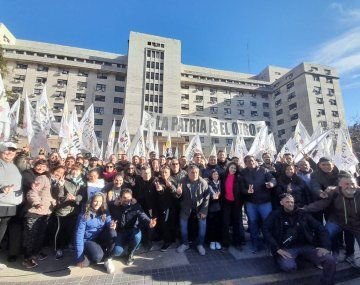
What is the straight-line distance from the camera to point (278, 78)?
196ft

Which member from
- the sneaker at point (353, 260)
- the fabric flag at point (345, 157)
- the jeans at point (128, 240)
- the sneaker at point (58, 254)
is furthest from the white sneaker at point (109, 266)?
the fabric flag at point (345, 157)

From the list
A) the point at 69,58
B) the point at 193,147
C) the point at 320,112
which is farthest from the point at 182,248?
the point at 320,112

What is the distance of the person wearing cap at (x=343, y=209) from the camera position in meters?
4.28

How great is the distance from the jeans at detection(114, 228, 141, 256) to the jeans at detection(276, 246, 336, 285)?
2801 mm

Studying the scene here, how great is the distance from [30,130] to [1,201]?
6176mm

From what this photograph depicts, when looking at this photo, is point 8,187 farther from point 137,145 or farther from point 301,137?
point 301,137

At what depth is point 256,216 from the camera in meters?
5.45

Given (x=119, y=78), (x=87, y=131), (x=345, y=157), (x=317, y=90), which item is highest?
(x=119, y=78)

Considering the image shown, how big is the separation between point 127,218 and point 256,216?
3065 millimetres

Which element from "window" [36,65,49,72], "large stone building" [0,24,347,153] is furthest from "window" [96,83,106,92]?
"window" [36,65,49,72]

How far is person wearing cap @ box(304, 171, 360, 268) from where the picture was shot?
428 cm

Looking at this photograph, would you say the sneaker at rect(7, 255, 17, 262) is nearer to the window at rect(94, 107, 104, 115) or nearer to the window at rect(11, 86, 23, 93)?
the window at rect(94, 107, 104, 115)

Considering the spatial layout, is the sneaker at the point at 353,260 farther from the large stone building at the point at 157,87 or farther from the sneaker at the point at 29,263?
the large stone building at the point at 157,87

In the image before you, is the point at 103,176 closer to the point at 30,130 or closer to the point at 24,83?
the point at 30,130
